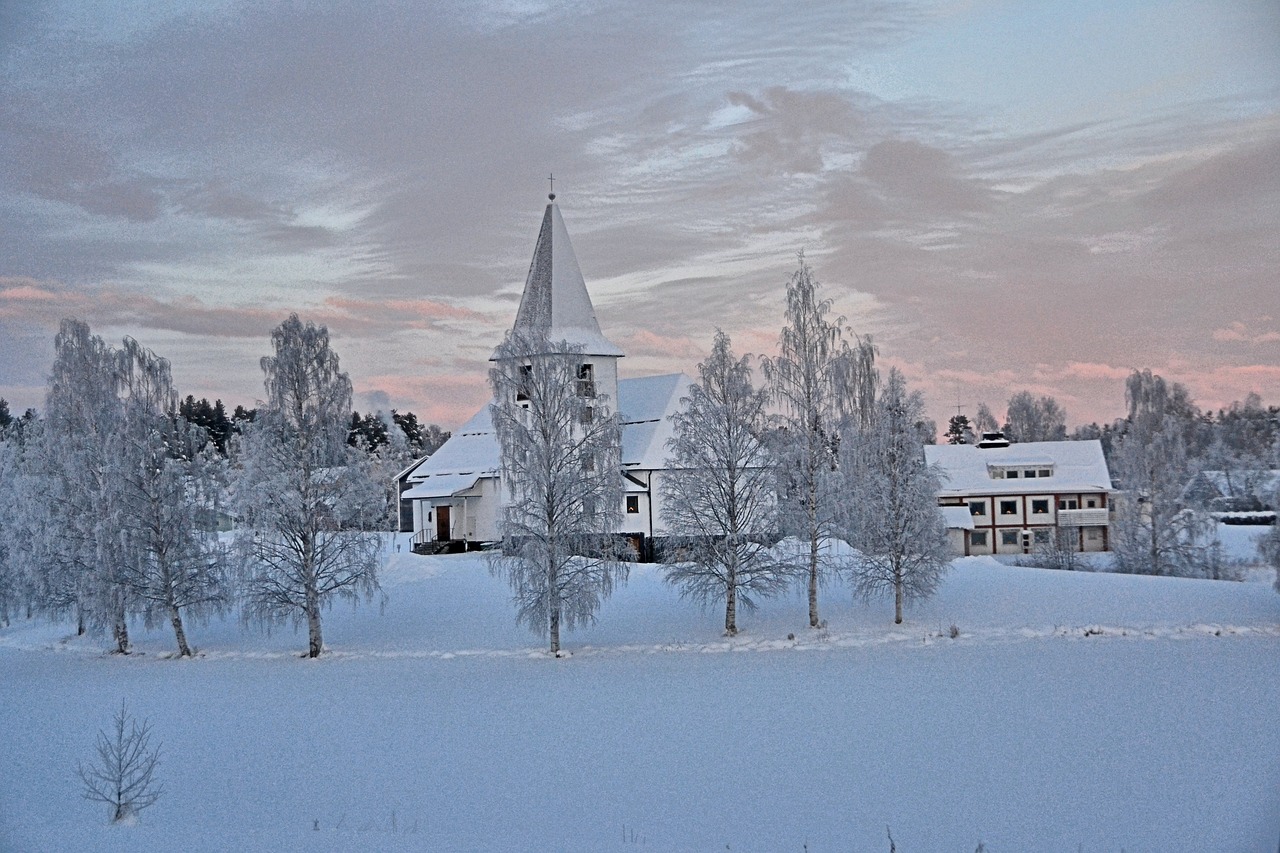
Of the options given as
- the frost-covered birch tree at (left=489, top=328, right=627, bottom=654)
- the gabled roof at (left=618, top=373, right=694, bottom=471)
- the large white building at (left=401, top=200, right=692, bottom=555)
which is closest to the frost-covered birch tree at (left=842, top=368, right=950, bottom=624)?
the frost-covered birch tree at (left=489, top=328, right=627, bottom=654)

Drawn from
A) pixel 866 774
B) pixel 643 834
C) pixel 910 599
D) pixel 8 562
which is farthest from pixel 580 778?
pixel 8 562

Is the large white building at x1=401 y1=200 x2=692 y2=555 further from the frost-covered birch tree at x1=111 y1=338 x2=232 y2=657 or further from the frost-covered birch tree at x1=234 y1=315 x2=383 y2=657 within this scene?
the frost-covered birch tree at x1=111 y1=338 x2=232 y2=657

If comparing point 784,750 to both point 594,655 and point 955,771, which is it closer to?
point 955,771

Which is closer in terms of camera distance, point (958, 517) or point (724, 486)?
point (724, 486)

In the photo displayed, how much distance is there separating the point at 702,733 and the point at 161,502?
17.5 m

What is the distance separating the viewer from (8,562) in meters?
31.1

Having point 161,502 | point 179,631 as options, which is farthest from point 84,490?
point 179,631

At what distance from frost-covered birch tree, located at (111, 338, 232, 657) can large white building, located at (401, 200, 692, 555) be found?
13543mm

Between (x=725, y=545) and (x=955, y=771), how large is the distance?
12779mm

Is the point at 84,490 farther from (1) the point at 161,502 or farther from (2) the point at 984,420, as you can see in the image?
(2) the point at 984,420

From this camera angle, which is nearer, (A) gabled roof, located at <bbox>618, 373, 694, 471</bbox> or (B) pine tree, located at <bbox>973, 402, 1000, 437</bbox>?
(A) gabled roof, located at <bbox>618, 373, 694, 471</bbox>

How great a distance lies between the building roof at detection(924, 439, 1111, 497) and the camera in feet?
177

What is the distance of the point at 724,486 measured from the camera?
89.9ft

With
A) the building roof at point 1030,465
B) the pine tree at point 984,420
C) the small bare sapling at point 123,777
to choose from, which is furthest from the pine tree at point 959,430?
the small bare sapling at point 123,777
